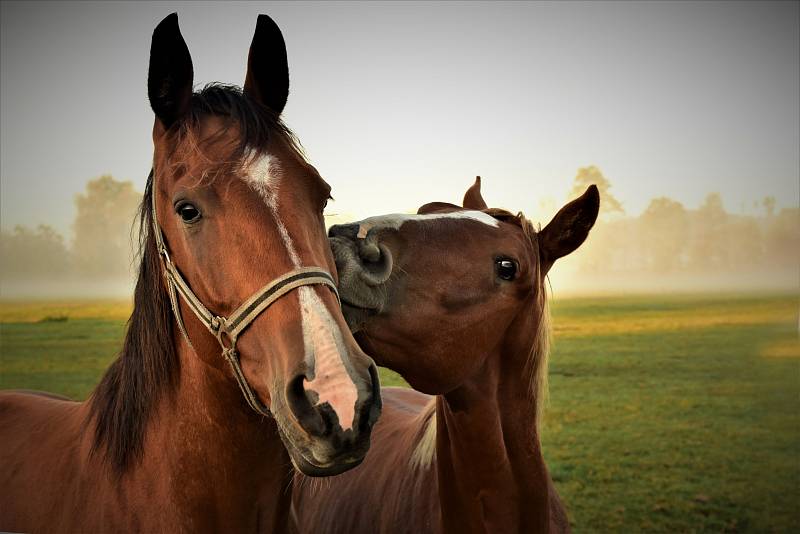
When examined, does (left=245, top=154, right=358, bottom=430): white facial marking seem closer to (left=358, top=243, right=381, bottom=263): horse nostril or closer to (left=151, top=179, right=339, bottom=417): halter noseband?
(left=151, top=179, right=339, bottom=417): halter noseband

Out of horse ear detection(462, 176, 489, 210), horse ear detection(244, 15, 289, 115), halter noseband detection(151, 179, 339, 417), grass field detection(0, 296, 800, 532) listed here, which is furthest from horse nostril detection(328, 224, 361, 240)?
grass field detection(0, 296, 800, 532)

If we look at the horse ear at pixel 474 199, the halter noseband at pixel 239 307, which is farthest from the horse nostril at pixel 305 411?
the horse ear at pixel 474 199

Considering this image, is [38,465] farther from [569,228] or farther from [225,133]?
[569,228]

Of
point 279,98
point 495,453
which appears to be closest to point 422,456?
point 495,453

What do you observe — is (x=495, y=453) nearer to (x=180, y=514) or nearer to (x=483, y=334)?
(x=483, y=334)

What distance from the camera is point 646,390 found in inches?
476

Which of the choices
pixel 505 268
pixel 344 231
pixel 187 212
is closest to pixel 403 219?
pixel 344 231

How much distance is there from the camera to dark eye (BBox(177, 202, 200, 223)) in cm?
171

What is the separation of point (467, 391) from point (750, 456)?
8.15 meters

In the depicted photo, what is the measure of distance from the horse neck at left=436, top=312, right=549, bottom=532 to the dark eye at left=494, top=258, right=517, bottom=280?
0.29m

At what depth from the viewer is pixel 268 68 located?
2061 mm

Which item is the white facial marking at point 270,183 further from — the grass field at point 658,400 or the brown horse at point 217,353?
the grass field at point 658,400

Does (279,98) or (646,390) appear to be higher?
(279,98)

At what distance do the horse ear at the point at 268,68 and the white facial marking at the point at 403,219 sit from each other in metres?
0.56
